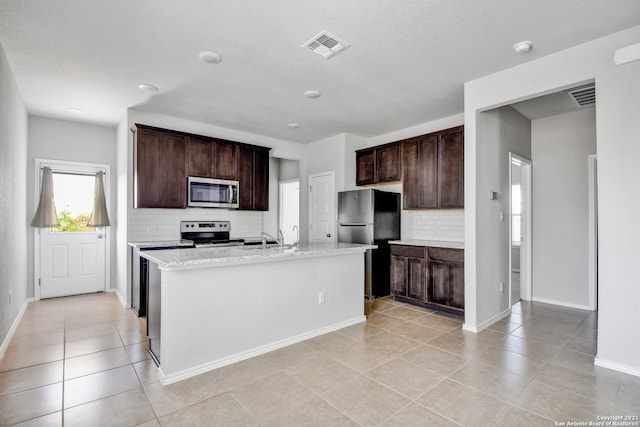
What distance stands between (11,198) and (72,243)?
1901 mm

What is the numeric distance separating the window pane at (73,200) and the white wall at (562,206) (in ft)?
23.4

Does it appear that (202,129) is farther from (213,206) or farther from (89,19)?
(89,19)

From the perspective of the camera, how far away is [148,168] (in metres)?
4.39

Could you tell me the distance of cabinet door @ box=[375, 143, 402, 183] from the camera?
5027mm

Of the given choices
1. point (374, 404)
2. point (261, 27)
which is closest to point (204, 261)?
point (374, 404)

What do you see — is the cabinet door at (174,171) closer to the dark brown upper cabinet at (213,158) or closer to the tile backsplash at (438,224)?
the dark brown upper cabinet at (213,158)

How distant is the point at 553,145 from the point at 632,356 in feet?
10.4

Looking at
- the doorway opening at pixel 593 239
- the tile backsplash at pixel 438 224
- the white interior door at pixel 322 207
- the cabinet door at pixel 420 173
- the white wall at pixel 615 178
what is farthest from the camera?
the white interior door at pixel 322 207

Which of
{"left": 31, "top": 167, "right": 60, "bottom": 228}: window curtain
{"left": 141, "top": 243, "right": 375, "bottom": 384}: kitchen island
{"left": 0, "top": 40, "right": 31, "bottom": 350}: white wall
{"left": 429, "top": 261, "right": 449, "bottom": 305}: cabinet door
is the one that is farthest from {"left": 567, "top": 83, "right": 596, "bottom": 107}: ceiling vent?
{"left": 31, "top": 167, "right": 60, "bottom": 228}: window curtain

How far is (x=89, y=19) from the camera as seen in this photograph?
96.6 inches

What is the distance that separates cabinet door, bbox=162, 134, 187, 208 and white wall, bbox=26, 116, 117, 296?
1.59 meters

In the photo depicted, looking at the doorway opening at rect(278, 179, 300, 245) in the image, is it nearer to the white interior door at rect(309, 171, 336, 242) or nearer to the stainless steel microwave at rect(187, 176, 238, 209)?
the white interior door at rect(309, 171, 336, 242)

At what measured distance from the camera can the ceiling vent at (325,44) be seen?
268 centimetres

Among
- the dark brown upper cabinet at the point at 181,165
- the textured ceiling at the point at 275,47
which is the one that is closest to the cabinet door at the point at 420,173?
the textured ceiling at the point at 275,47
